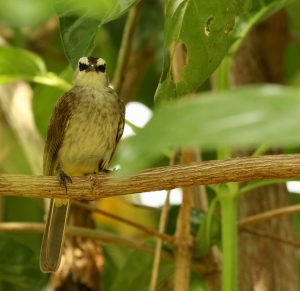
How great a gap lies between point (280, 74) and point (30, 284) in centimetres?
146

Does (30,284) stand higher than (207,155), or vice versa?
(207,155)

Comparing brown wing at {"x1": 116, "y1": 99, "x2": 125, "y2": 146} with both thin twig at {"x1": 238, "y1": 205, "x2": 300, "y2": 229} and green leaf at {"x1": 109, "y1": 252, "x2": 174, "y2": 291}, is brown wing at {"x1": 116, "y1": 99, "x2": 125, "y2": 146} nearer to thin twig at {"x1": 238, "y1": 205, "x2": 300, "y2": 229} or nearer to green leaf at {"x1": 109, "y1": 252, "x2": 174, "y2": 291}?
green leaf at {"x1": 109, "y1": 252, "x2": 174, "y2": 291}

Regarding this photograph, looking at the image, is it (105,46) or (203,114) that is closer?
(203,114)

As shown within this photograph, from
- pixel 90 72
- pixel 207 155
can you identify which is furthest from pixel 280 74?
pixel 90 72

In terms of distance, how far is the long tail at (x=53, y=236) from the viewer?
229 centimetres

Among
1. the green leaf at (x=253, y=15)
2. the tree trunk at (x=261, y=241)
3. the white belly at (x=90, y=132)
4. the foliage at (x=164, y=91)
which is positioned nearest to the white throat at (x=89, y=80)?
the white belly at (x=90, y=132)

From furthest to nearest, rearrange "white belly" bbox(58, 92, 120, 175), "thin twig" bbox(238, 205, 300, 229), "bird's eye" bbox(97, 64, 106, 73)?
"bird's eye" bbox(97, 64, 106, 73)
"white belly" bbox(58, 92, 120, 175)
"thin twig" bbox(238, 205, 300, 229)

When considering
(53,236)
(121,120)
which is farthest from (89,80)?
(53,236)

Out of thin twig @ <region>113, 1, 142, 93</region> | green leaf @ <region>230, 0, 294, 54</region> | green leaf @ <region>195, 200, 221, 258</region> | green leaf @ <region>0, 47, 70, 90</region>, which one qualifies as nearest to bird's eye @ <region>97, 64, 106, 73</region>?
thin twig @ <region>113, 1, 142, 93</region>

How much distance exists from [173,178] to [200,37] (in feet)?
1.23

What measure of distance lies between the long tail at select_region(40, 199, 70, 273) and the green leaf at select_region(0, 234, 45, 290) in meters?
0.10

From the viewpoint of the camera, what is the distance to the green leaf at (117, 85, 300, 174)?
0.46m

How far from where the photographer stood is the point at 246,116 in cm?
46

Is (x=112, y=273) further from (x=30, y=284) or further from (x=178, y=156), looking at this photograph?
(x=178, y=156)
